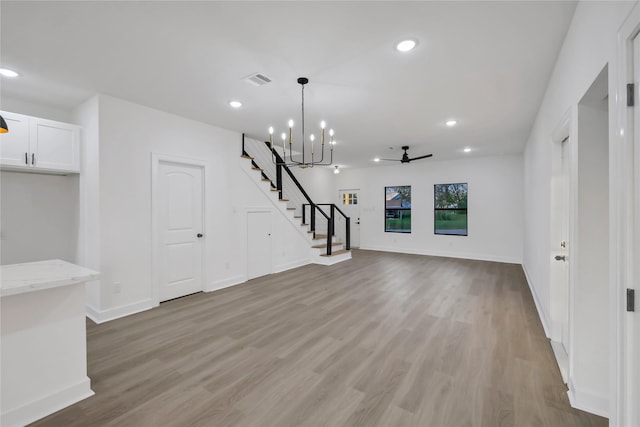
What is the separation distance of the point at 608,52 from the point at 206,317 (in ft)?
13.8

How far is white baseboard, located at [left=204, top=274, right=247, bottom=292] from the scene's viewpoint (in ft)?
15.0

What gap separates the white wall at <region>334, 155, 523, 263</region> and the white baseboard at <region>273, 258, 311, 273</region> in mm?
3133

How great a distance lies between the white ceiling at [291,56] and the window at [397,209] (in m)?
4.41

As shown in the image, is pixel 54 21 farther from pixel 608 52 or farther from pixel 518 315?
pixel 518 315

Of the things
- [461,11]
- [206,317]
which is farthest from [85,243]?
[461,11]

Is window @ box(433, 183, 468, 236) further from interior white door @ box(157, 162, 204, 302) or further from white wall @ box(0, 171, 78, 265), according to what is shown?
white wall @ box(0, 171, 78, 265)

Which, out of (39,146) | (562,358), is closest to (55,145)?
(39,146)

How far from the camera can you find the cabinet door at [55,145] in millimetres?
3227

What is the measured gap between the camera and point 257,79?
2945 millimetres

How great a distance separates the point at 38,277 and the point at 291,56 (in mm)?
2637

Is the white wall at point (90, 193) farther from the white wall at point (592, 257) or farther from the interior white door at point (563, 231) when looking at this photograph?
the interior white door at point (563, 231)

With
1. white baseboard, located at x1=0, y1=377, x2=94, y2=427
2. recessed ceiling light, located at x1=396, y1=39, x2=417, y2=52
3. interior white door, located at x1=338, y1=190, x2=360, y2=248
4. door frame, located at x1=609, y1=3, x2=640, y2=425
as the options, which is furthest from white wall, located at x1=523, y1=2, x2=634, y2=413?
interior white door, located at x1=338, y1=190, x2=360, y2=248

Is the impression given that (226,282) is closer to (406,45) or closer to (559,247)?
(406,45)

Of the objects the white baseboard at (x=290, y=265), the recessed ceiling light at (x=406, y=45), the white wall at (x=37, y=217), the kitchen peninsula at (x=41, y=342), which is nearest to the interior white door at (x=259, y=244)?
the white baseboard at (x=290, y=265)
